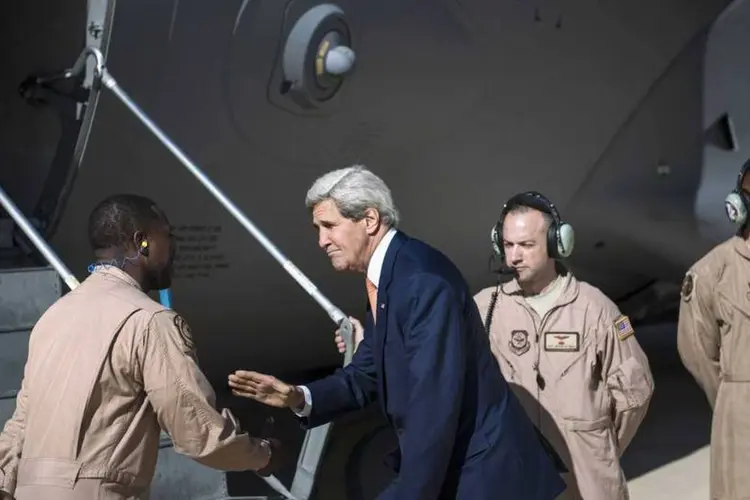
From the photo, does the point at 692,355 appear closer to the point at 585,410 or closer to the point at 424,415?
the point at 585,410

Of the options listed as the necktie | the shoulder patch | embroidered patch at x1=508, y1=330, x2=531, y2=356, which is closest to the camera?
the shoulder patch

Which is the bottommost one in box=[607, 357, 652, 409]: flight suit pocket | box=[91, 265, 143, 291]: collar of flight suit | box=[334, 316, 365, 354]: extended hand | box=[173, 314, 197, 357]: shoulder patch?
box=[607, 357, 652, 409]: flight suit pocket

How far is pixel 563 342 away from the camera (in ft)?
10.3

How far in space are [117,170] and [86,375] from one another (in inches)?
81.7

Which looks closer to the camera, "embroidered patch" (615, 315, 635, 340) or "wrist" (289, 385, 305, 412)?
"wrist" (289, 385, 305, 412)

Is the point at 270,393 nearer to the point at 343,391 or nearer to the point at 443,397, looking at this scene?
the point at 343,391

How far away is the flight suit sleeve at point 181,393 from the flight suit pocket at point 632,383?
1.27 meters

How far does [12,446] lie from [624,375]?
1717mm

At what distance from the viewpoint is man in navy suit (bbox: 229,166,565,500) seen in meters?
2.21

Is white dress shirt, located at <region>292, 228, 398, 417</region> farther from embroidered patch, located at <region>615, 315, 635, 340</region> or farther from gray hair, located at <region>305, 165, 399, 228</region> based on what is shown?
embroidered patch, located at <region>615, 315, 635, 340</region>

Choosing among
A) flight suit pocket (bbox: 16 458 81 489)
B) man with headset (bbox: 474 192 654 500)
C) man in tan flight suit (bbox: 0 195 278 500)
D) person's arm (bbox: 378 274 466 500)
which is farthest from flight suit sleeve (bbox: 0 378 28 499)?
man with headset (bbox: 474 192 654 500)

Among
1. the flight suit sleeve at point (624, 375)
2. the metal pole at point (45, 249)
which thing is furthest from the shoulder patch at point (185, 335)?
the flight suit sleeve at point (624, 375)

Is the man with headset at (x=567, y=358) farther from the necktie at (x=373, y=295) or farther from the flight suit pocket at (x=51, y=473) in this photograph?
the flight suit pocket at (x=51, y=473)

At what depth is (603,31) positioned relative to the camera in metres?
6.43
